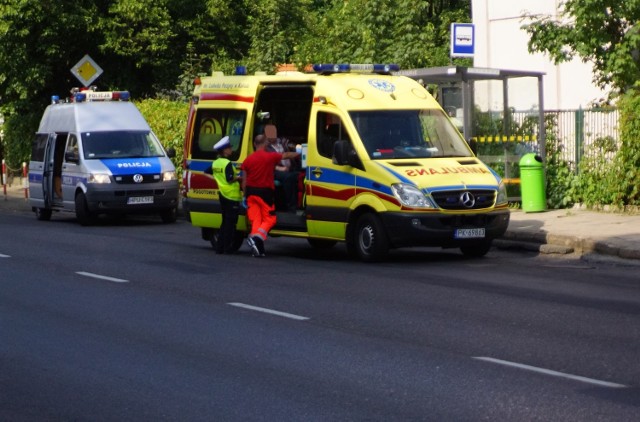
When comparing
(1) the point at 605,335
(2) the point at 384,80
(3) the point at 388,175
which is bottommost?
(1) the point at 605,335

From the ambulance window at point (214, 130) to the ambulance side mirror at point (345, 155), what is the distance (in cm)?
226

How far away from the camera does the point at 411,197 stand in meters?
16.6

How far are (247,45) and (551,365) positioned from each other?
3310 cm

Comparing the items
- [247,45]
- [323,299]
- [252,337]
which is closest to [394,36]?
[247,45]

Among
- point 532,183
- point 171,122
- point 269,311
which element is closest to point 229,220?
point 269,311

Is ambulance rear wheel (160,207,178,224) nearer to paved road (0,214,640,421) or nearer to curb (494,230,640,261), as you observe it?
paved road (0,214,640,421)

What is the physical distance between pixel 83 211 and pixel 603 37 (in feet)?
34.6

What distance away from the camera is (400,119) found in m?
18.0

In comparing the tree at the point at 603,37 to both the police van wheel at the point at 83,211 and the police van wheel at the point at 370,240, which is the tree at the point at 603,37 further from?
the police van wheel at the point at 83,211

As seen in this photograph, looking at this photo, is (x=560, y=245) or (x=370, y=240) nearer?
(x=370, y=240)

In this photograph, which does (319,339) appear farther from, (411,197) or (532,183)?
(532,183)

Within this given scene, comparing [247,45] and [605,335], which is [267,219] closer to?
[605,335]

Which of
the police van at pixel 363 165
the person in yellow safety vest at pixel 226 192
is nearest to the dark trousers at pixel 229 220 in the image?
the person in yellow safety vest at pixel 226 192

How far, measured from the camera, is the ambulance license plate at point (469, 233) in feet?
54.9
